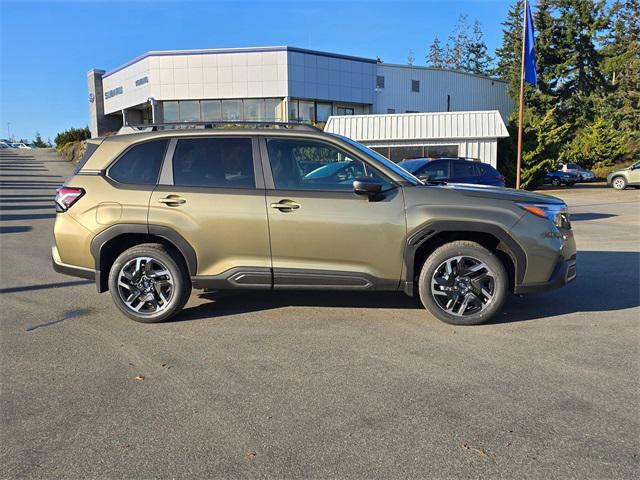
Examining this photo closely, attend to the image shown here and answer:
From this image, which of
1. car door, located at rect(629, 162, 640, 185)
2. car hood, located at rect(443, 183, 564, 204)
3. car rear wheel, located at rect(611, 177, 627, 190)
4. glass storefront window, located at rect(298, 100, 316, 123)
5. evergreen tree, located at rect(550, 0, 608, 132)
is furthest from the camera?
evergreen tree, located at rect(550, 0, 608, 132)

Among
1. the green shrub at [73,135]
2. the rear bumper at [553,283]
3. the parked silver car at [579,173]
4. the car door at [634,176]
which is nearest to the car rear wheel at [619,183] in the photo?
the car door at [634,176]

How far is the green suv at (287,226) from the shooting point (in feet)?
15.4

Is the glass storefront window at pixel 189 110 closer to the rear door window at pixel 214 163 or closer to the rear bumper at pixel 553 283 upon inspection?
the rear door window at pixel 214 163

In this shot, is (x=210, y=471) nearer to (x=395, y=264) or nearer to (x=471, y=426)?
(x=471, y=426)

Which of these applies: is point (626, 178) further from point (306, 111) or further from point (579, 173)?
point (306, 111)

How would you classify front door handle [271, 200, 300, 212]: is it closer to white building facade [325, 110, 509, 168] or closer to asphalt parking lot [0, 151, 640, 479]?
asphalt parking lot [0, 151, 640, 479]

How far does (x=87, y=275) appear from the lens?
5055 mm

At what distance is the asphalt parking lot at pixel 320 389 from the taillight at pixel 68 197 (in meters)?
1.18

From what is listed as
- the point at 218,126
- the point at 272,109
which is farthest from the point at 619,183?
the point at 218,126

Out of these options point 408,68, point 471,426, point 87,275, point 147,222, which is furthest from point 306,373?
point 408,68

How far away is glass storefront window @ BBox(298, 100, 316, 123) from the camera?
37.8 meters

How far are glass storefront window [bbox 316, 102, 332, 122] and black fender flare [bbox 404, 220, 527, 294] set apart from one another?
35336 millimetres

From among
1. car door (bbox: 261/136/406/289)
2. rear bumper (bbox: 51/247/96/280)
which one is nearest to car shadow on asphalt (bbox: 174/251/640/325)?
car door (bbox: 261/136/406/289)

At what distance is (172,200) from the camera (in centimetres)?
488
